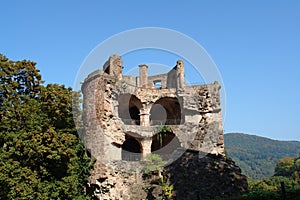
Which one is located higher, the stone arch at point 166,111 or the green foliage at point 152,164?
the stone arch at point 166,111

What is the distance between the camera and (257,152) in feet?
441

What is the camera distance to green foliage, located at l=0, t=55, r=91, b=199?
15289 mm

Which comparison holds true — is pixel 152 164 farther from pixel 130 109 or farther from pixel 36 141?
pixel 130 109

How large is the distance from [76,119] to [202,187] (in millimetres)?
8116

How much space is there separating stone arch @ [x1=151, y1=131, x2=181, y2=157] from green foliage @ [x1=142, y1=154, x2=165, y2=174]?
178 inches

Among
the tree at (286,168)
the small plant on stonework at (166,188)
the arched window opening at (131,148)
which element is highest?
the arched window opening at (131,148)

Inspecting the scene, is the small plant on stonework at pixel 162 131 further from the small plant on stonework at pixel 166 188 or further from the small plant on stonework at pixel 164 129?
the small plant on stonework at pixel 166 188

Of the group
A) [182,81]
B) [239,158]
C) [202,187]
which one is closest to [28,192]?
[202,187]

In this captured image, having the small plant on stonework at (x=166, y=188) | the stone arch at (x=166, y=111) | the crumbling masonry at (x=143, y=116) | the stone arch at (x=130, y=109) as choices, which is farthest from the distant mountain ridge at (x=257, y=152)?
the small plant on stonework at (x=166, y=188)

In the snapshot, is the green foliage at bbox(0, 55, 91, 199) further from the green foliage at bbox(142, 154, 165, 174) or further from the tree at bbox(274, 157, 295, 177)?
the tree at bbox(274, 157, 295, 177)

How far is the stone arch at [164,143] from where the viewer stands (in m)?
23.5

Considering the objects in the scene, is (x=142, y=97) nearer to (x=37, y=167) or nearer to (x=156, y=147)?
(x=156, y=147)

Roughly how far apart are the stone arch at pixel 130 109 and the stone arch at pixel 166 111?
5.07 ft

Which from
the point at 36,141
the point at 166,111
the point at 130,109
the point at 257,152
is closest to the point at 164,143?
the point at 166,111
